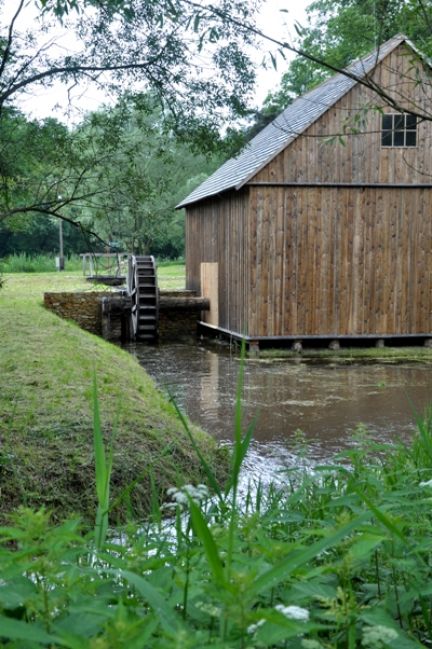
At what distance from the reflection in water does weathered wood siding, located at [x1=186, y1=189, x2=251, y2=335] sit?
1240 mm

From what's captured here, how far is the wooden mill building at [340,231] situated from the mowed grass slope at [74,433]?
5788mm

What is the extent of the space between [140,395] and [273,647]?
6.61 metres

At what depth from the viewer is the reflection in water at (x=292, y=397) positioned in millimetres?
8633

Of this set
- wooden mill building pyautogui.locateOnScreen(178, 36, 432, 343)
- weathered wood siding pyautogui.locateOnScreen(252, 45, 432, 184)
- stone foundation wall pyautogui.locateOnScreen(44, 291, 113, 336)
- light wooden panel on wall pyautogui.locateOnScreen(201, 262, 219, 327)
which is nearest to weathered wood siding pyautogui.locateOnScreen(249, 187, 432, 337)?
wooden mill building pyautogui.locateOnScreen(178, 36, 432, 343)

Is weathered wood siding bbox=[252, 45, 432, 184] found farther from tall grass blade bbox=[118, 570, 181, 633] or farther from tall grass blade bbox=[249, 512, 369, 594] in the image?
tall grass blade bbox=[118, 570, 181, 633]

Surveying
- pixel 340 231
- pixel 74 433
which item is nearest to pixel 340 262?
pixel 340 231

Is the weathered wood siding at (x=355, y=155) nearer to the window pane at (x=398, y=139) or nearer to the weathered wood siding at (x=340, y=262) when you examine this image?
the window pane at (x=398, y=139)

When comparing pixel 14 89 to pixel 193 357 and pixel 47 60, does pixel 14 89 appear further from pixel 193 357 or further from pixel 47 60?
pixel 193 357

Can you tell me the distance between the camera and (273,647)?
1.85m

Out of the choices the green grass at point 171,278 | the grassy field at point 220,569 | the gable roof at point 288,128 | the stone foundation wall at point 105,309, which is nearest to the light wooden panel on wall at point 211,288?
the stone foundation wall at point 105,309

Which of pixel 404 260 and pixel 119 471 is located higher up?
pixel 404 260

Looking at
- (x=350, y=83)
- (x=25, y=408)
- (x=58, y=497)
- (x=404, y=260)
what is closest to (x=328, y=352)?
(x=404, y=260)

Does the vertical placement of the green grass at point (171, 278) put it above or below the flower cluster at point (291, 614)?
below

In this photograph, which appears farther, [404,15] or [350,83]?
[350,83]
